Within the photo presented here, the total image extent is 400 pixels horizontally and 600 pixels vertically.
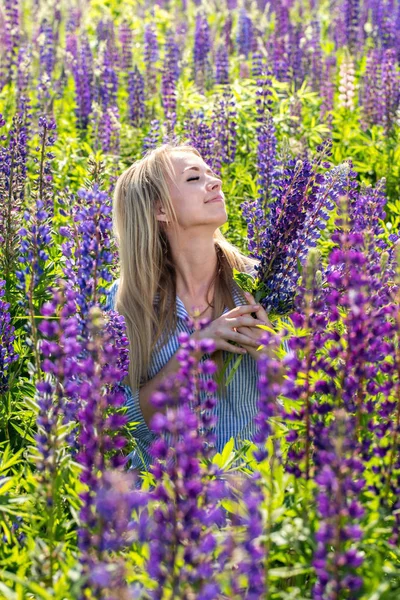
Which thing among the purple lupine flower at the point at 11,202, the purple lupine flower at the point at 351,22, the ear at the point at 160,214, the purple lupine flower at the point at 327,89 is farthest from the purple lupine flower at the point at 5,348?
the purple lupine flower at the point at 351,22

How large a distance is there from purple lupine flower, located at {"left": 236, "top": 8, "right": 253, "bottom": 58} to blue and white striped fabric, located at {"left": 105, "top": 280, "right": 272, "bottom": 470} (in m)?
7.02

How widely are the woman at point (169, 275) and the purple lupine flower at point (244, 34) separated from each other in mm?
6605

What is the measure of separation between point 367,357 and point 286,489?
18.0 inches

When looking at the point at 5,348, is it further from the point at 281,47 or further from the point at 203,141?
the point at 281,47

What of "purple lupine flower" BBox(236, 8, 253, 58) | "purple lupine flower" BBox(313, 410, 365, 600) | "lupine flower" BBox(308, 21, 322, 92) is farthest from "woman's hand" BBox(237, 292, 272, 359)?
"purple lupine flower" BBox(236, 8, 253, 58)

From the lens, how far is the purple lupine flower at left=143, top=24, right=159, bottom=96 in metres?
8.19

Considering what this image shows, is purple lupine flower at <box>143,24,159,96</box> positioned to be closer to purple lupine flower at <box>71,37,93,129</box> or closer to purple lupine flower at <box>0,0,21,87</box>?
purple lupine flower at <box>71,37,93,129</box>

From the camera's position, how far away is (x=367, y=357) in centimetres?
211

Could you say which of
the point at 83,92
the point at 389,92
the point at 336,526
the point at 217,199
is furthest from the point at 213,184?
the point at 83,92

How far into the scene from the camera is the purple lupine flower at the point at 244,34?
10.2 m

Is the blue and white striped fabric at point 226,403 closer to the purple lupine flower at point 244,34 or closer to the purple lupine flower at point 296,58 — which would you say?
the purple lupine flower at point 296,58

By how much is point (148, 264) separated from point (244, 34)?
7.22 m


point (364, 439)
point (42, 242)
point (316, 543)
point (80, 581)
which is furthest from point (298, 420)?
point (42, 242)

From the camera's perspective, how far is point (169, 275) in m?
3.93
